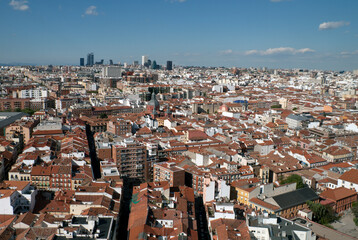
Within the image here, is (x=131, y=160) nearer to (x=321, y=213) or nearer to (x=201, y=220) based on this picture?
(x=201, y=220)

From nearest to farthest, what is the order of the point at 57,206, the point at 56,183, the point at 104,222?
the point at 104,222, the point at 57,206, the point at 56,183

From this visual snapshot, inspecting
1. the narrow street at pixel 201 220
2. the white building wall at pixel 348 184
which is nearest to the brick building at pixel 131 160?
the narrow street at pixel 201 220

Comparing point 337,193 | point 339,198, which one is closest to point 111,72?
point 337,193

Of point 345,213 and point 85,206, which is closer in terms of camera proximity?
point 85,206

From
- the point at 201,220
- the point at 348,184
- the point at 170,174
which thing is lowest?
the point at 201,220

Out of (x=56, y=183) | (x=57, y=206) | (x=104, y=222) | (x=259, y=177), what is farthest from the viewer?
(x=259, y=177)

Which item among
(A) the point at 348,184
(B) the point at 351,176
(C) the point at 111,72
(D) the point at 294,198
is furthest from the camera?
(C) the point at 111,72

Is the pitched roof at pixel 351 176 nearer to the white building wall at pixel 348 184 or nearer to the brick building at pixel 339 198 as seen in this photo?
the white building wall at pixel 348 184

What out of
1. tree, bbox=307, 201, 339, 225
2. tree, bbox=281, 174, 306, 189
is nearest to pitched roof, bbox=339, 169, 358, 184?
tree, bbox=281, 174, 306, 189

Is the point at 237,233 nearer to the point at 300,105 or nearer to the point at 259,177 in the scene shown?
the point at 259,177

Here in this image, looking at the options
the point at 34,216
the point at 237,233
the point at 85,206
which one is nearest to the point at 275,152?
the point at 237,233
